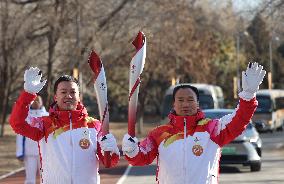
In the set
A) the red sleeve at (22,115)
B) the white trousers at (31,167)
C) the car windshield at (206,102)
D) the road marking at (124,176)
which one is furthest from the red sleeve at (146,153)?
the car windshield at (206,102)

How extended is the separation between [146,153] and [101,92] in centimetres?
66

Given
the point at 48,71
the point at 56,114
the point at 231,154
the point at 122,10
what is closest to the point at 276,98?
the point at 122,10

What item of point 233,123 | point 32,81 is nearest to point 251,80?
point 233,123

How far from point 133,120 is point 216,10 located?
4383cm

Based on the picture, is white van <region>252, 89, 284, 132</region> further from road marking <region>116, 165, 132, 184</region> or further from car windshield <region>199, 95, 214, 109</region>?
road marking <region>116, 165, 132, 184</region>

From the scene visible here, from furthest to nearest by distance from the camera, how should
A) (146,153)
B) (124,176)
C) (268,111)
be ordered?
(268,111)
(124,176)
(146,153)

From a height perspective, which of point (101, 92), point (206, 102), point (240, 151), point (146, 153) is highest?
point (206, 102)

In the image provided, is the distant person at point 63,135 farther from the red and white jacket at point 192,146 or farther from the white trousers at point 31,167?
the white trousers at point 31,167

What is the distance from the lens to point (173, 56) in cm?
3912

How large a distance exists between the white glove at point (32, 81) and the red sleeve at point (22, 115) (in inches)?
1.7

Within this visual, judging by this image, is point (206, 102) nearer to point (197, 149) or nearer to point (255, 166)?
point (255, 166)

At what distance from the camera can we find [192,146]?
6234mm

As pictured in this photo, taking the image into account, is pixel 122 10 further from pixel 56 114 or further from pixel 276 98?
pixel 56 114

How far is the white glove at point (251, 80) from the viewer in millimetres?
6199
